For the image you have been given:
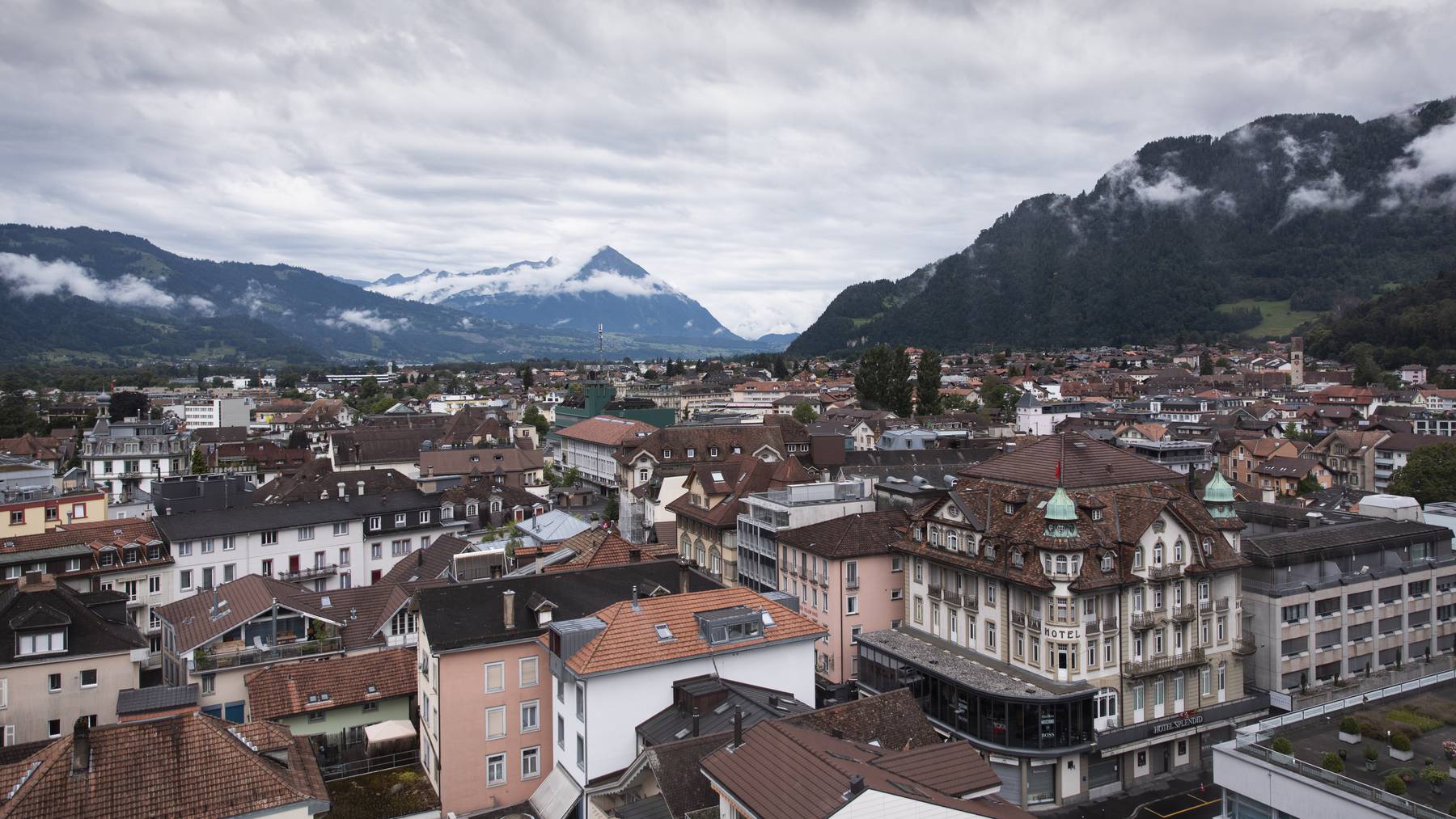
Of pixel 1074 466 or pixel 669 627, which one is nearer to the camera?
pixel 669 627

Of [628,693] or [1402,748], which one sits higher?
[628,693]

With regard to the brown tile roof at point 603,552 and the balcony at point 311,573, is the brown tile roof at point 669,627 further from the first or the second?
the balcony at point 311,573

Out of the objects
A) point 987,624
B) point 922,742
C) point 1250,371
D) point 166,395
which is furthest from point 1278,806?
point 166,395

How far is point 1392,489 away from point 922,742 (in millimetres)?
66010

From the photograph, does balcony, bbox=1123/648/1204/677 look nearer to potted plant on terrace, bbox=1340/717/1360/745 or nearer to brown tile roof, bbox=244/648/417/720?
potted plant on terrace, bbox=1340/717/1360/745

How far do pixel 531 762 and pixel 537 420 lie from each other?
118 meters

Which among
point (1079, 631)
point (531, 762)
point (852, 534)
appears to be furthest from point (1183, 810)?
point (531, 762)

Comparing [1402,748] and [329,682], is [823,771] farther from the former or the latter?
[329,682]

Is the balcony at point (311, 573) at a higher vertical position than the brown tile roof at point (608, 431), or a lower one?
lower

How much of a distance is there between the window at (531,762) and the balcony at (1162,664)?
20.7 metres

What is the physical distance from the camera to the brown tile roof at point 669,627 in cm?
2581

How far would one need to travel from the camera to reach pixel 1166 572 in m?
32.8

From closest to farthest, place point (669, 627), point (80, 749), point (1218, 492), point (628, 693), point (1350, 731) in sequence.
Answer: point (80, 749) < point (1350, 731) < point (628, 693) < point (669, 627) < point (1218, 492)

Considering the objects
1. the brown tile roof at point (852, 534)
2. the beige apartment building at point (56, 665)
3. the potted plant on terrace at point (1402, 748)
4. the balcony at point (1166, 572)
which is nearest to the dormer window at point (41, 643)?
the beige apartment building at point (56, 665)
